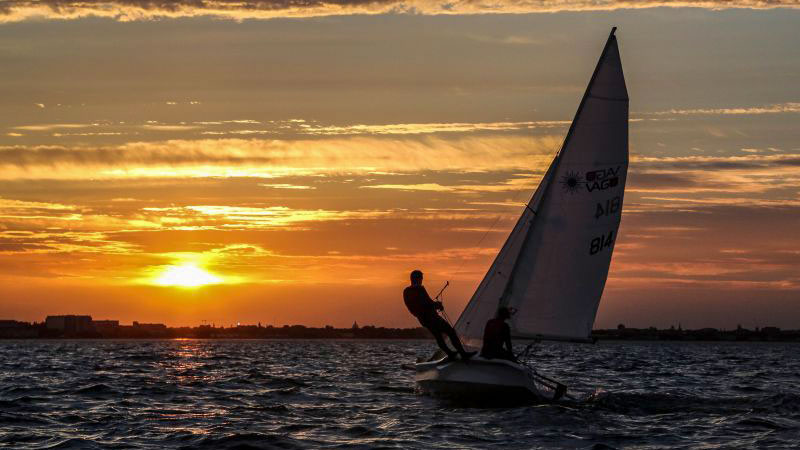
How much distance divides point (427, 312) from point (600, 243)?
5196 mm

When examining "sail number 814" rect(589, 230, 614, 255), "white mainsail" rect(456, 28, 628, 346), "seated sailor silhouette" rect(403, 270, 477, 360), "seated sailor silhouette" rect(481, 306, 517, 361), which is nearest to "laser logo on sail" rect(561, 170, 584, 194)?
"white mainsail" rect(456, 28, 628, 346)

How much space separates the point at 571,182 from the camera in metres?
30.1

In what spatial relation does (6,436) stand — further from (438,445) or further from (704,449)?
(704,449)

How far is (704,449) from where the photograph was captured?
23.2 m

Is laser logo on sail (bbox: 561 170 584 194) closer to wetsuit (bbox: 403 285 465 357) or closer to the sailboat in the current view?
the sailboat

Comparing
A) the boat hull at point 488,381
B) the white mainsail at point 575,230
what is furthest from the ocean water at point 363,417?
the white mainsail at point 575,230

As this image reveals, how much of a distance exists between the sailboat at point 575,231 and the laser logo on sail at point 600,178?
27 millimetres

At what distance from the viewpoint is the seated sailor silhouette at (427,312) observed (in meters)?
28.9

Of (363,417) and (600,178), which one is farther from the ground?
(600,178)

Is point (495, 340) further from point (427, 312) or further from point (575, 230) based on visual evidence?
point (575, 230)

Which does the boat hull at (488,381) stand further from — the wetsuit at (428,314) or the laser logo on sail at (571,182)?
the laser logo on sail at (571,182)

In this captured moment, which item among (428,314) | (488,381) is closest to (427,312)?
(428,314)

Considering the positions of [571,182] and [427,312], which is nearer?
[427,312]

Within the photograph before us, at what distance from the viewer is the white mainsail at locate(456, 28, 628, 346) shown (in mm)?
29719
